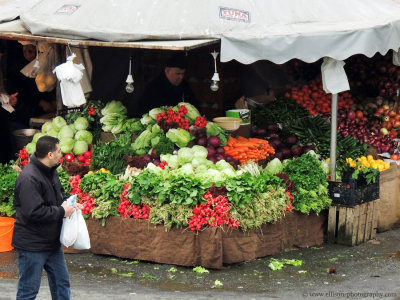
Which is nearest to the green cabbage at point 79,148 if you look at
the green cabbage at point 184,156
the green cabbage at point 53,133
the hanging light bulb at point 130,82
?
the green cabbage at point 53,133

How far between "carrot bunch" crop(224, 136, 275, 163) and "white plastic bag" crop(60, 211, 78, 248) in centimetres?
362

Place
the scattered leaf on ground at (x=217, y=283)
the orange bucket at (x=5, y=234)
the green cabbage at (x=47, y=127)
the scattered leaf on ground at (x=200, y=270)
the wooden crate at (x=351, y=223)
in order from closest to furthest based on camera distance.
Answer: the scattered leaf on ground at (x=217, y=283) → the scattered leaf on ground at (x=200, y=270) → the orange bucket at (x=5, y=234) → the wooden crate at (x=351, y=223) → the green cabbage at (x=47, y=127)

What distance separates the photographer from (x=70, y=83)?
988 cm

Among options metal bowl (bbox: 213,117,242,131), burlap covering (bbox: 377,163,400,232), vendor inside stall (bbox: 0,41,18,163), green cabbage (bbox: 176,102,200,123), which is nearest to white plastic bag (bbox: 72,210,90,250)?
green cabbage (bbox: 176,102,200,123)

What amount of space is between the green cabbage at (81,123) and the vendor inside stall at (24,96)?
2.37 m

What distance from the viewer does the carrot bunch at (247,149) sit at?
976 centimetres

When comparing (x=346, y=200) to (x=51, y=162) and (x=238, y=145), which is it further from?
(x=51, y=162)

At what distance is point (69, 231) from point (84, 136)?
13.4ft

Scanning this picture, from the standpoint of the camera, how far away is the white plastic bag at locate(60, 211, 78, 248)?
253 inches

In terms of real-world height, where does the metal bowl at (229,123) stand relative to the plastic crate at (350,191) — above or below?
above

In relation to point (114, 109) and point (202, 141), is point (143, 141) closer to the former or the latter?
point (202, 141)

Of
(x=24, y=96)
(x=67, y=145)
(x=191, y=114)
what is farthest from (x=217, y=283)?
(x=24, y=96)

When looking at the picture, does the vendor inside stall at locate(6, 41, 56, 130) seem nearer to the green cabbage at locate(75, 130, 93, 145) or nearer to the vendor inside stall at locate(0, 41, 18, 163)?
the vendor inside stall at locate(0, 41, 18, 163)

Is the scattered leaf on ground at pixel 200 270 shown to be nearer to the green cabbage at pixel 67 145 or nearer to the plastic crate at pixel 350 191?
the plastic crate at pixel 350 191
